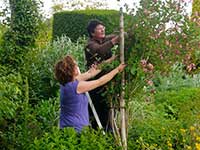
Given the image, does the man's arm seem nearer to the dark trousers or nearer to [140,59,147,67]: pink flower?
[140,59,147,67]: pink flower

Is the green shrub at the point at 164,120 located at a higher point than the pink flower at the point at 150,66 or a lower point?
lower

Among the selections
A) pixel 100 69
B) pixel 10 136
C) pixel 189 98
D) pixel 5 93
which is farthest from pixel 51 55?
pixel 100 69

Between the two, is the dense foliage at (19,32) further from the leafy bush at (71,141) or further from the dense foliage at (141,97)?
the leafy bush at (71,141)

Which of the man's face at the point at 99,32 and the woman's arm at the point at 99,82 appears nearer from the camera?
the woman's arm at the point at 99,82

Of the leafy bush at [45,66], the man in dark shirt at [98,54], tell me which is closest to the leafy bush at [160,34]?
the man in dark shirt at [98,54]

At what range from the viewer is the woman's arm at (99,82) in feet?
18.1

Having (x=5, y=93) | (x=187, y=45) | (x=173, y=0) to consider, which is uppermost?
(x=173, y=0)

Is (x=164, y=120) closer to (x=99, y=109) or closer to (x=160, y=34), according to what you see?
(x=99, y=109)

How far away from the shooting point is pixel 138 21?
5.58m

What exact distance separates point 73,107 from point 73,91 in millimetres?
180

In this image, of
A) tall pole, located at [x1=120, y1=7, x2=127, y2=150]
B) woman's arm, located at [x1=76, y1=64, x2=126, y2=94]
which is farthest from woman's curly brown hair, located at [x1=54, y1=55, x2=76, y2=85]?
tall pole, located at [x1=120, y1=7, x2=127, y2=150]

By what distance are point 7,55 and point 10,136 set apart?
2.58 meters

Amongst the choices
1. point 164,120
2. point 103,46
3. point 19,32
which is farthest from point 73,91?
point 19,32

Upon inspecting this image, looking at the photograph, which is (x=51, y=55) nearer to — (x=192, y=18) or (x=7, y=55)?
(x=7, y=55)
